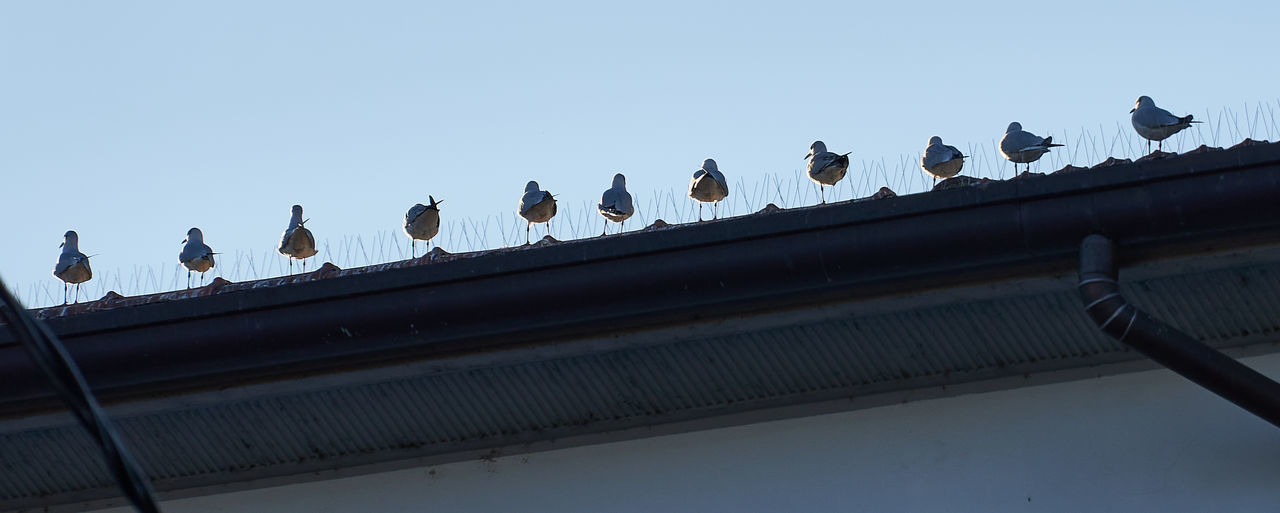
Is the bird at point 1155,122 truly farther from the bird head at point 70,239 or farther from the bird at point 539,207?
the bird head at point 70,239

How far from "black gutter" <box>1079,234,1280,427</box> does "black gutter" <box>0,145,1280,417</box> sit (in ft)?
0.74

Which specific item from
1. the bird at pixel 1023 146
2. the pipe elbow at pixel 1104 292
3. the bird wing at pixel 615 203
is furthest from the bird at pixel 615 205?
the pipe elbow at pixel 1104 292

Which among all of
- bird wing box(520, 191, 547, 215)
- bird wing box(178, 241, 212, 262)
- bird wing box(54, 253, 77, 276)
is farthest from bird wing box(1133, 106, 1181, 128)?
bird wing box(54, 253, 77, 276)

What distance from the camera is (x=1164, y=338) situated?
8.41 metres

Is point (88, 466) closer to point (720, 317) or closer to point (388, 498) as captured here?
point (388, 498)

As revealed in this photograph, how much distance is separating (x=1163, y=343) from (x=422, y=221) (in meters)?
8.67

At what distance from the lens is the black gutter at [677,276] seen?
28.2 feet

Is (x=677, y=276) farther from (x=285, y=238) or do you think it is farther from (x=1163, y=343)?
(x=285, y=238)

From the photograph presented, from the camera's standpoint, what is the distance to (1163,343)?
331 inches

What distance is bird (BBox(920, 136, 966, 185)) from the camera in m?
15.4

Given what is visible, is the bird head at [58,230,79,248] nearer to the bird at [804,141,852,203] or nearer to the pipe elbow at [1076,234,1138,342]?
the bird at [804,141,852,203]

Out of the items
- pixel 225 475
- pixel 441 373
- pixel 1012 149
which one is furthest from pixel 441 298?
pixel 1012 149

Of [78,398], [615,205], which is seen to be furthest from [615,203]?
[78,398]

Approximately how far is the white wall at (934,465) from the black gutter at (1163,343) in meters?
0.93
